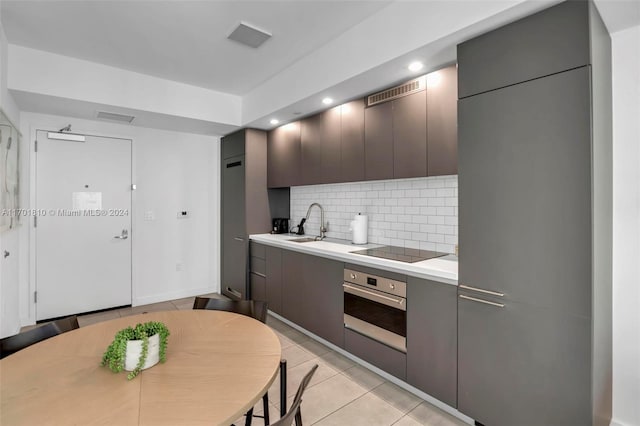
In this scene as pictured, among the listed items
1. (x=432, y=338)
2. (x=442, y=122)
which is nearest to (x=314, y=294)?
(x=432, y=338)

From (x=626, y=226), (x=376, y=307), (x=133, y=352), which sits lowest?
(x=376, y=307)

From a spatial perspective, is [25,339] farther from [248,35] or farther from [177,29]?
[248,35]

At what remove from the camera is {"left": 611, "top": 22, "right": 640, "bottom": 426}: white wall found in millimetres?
1837

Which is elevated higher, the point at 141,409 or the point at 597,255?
the point at 597,255

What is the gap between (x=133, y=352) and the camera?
1278 millimetres

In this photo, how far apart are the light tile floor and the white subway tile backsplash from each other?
4.00 feet

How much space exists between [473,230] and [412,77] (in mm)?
1372

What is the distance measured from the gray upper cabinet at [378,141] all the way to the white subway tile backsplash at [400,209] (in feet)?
1.08

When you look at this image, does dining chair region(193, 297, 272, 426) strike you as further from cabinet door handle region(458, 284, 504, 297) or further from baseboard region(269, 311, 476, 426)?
cabinet door handle region(458, 284, 504, 297)

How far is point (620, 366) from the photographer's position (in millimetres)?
1890

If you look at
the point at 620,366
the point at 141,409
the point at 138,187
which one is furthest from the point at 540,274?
the point at 138,187

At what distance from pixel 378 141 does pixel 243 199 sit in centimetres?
220

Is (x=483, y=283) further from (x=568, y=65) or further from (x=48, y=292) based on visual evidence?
(x=48, y=292)

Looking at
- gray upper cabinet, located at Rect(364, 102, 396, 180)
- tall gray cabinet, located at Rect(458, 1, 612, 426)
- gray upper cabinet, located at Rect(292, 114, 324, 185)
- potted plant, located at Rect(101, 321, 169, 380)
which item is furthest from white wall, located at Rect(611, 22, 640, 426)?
potted plant, located at Rect(101, 321, 169, 380)
